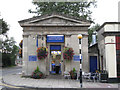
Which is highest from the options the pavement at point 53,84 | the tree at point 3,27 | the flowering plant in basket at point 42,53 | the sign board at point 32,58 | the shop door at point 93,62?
the tree at point 3,27

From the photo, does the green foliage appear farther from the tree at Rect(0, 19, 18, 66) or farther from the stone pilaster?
the stone pilaster

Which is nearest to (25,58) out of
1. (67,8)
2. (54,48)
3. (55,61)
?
(54,48)

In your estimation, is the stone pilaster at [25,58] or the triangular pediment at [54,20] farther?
the triangular pediment at [54,20]

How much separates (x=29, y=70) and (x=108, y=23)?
9.02 metres

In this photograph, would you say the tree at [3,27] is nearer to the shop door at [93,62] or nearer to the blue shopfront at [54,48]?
the blue shopfront at [54,48]

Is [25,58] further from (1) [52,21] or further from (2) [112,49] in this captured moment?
(2) [112,49]

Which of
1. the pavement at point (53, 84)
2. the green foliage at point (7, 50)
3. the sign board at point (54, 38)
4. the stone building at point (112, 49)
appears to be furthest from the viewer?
the green foliage at point (7, 50)

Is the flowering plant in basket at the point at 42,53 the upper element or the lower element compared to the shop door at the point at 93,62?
upper

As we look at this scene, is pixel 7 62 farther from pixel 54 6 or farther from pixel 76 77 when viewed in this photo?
pixel 76 77

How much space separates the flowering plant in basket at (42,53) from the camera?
16.6m

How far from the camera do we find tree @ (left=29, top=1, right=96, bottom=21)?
96.6 feet

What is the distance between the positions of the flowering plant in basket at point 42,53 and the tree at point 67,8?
1380cm

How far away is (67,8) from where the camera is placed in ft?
97.7

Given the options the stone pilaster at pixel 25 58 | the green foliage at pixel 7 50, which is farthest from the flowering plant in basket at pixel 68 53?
the green foliage at pixel 7 50
